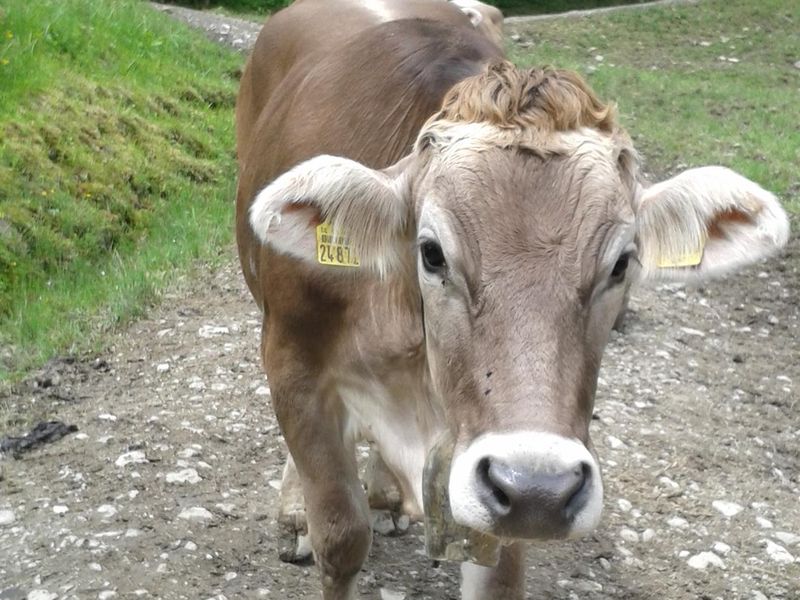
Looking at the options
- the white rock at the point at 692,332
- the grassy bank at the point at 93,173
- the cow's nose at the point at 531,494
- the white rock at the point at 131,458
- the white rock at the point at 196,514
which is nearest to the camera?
the cow's nose at the point at 531,494

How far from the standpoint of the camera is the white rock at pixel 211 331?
22.6 ft

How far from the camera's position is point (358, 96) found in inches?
177

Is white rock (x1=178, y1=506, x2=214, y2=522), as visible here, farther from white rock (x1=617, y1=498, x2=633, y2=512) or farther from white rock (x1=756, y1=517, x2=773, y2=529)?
white rock (x1=756, y1=517, x2=773, y2=529)

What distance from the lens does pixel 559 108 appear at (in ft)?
10.9

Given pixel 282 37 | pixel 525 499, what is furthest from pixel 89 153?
pixel 525 499

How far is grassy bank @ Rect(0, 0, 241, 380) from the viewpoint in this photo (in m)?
7.36

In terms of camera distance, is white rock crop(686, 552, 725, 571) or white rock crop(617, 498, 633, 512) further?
white rock crop(617, 498, 633, 512)

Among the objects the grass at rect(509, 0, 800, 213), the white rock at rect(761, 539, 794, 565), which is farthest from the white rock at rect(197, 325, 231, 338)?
the grass at rect(509, 0, 800, 213)

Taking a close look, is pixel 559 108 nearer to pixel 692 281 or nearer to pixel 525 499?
pixel 692 281

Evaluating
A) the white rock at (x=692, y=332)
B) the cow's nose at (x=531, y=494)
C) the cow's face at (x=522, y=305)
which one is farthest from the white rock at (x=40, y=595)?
the white rock at (x=692, y=332)

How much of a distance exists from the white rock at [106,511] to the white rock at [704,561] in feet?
8.05

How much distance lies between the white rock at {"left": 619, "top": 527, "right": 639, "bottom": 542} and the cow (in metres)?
1.20

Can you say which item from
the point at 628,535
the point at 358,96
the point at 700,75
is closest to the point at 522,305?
the point at 358,96

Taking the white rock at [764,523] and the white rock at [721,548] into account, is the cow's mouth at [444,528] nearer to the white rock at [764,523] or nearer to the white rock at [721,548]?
the white rock at [721,548]
